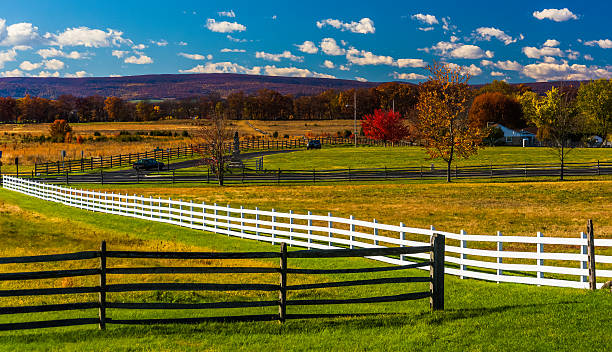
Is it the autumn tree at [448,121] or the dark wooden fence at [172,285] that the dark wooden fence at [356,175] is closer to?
the autumn tree at [448,121]

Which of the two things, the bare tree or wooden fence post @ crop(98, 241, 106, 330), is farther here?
the bare tree

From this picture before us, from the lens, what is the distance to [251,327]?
9375mm

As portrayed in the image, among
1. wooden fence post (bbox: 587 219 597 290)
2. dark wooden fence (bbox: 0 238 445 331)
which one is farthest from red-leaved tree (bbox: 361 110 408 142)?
dark wooden fence (bbox: 0 238 445 331)

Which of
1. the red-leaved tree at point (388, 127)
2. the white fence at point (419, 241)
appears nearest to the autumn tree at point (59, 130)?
the red-leaved tree at point (388, 127)

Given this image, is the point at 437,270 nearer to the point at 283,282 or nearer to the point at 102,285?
the point at 283,282

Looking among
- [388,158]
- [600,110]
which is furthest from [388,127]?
[600,110]

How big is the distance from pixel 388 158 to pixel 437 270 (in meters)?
68.4

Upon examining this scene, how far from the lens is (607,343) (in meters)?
8.44

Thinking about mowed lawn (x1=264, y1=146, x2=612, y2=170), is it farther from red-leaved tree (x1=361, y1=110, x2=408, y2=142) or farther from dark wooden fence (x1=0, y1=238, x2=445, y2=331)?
dark wooden fence (x1=0, y1=238, x2=445, y2=331)

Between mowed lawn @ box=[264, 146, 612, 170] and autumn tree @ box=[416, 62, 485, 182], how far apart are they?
14569 millimetres

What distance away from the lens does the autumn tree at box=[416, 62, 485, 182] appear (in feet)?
164

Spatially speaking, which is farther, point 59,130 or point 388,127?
point 59,130

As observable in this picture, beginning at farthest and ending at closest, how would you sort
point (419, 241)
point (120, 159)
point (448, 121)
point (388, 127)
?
point (388, 127), point (120, 159), point (448, 121), point (419, 241)

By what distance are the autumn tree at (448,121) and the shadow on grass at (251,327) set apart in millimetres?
40349
